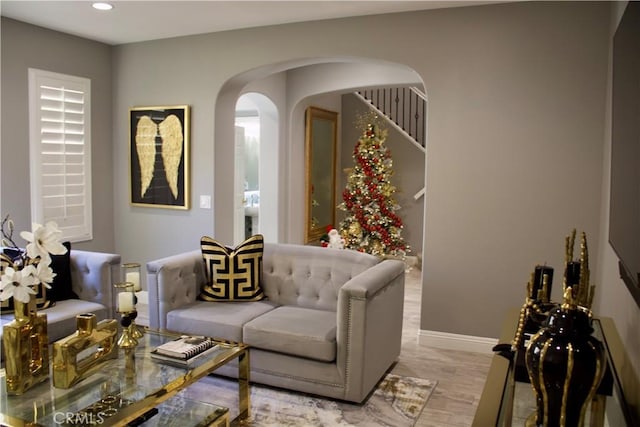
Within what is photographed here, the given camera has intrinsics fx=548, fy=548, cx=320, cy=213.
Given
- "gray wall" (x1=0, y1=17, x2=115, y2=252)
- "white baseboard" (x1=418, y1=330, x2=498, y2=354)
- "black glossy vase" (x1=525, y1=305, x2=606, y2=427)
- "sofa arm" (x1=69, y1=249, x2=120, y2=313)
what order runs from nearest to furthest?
"black glossy vase" (x1=525, y1=305, x2=606, y2=427) → "sofa arm" (x1=69, y1=249, x2=120, y2=313) → "white baseboard" (x1=418, y1=330, x2=498, y2=354) → "gray wall" (x1=0, y1=17, x2=115, y2=252)

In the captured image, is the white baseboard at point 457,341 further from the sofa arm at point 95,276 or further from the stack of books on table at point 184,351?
the sofa arm at point 95,276

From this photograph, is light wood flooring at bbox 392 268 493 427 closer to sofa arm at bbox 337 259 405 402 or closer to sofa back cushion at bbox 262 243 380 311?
sofa arm at bbox 337 259 405 402

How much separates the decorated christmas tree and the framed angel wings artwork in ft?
9.58

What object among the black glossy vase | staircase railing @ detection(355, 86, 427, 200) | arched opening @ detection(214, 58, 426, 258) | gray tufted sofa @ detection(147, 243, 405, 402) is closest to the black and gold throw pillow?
gray tufted sofa @ detection(147, 243, 405, 402)

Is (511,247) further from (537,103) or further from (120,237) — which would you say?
(120,237)

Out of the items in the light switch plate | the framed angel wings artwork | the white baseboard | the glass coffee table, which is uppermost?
the framed angel wings artwork

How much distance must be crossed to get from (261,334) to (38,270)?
1345mm

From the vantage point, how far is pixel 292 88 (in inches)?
261

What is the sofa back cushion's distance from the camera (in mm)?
3881

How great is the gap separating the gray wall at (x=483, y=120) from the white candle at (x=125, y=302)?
7.73 ft

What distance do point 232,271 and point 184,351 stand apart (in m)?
1.15

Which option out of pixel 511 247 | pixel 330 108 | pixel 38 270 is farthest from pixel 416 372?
pixel 330 108

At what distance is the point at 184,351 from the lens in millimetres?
2812

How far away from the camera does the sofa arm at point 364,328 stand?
3.16 meters
